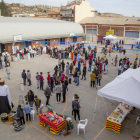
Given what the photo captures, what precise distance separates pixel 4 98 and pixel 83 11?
4948 centimetres

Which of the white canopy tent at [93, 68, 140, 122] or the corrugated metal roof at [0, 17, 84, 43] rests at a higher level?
the corrugated metal roof at [0, 17, 84, 43]

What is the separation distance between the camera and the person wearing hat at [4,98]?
8602 mm

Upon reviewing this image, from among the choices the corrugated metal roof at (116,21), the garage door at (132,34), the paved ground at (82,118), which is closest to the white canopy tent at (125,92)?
the paved ground at (82,118)

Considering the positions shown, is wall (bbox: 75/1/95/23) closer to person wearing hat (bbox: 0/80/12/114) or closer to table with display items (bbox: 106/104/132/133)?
person wearing hat (bbox: 0/80/12/114)

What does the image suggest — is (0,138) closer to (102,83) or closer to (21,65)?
(102,83)

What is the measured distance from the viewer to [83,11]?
174 feet

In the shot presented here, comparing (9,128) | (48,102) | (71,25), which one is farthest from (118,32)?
(9,128)

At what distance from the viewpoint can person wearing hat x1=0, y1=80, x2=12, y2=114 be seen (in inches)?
339

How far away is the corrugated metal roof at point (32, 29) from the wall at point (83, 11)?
12.9 meters

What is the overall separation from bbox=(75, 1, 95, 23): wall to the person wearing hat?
149 feet

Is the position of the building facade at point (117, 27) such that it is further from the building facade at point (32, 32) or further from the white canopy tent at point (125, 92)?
the white canopy tent at point (125, 92)

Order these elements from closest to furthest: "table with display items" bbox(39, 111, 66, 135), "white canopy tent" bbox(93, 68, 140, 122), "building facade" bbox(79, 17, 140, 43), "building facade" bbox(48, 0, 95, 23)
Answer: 1. "table with display items" bbox(39, 111, 66, 135)
2. "white canopy tent" bbox(93, 68, 140, 122)
3. "building facade" bbox(79, 17, 140, 43)
4. "building facade" bbox(48, 0, 95, 23)

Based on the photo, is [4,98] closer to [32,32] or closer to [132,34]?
[32,32]

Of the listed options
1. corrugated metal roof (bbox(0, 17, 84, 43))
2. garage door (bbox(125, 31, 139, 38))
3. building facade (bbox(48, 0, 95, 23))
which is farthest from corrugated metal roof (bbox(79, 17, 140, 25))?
corrugated metal roof (bbox(0, 17, 84, 43))
